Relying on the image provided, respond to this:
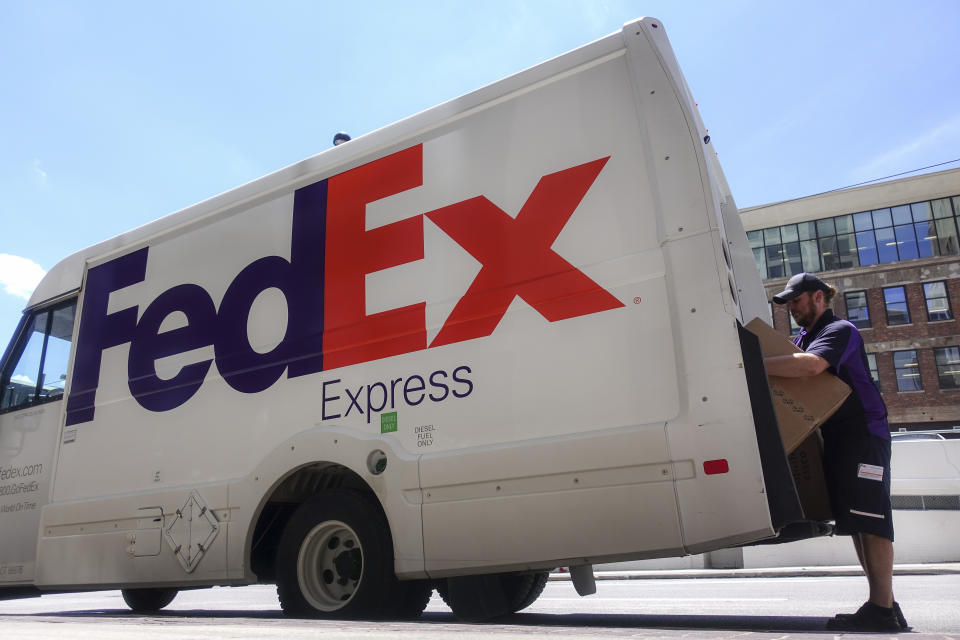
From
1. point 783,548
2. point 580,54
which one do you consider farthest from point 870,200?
point 580,54

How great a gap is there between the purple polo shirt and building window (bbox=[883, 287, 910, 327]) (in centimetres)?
3971

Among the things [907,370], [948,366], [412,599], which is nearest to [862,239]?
[907,370]

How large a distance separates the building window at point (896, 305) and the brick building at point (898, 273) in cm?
5

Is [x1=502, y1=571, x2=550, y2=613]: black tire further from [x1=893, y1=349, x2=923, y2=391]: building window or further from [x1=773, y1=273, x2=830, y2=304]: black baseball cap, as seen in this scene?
[x1=893, y1=349, x2=923, y2=391]: building window

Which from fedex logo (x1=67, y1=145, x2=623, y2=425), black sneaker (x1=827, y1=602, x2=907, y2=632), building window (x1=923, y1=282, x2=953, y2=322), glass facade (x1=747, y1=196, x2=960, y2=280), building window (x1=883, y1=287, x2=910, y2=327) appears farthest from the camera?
building window (x1=883, y1=287, x2=910, y2=327)

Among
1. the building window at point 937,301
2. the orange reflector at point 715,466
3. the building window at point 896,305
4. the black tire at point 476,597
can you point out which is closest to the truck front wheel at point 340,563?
the black tire at point 476,597

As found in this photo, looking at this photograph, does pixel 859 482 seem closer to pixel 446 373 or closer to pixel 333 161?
pixel 446 373

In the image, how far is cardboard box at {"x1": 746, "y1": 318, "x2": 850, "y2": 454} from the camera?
3.88 metres

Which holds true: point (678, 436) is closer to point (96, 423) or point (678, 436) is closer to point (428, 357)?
point (428, 357)

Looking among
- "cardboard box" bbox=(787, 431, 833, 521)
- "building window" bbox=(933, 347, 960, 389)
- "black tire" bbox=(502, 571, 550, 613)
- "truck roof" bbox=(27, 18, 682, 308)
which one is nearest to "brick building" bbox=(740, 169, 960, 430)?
"building window" bbox=(933, 347, 960, 389)

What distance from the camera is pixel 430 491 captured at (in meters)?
4.47

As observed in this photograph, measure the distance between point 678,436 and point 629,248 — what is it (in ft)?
3.40

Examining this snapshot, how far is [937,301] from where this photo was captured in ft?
127

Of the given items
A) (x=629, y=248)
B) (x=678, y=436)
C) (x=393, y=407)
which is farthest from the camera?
(x=393, y=407)
